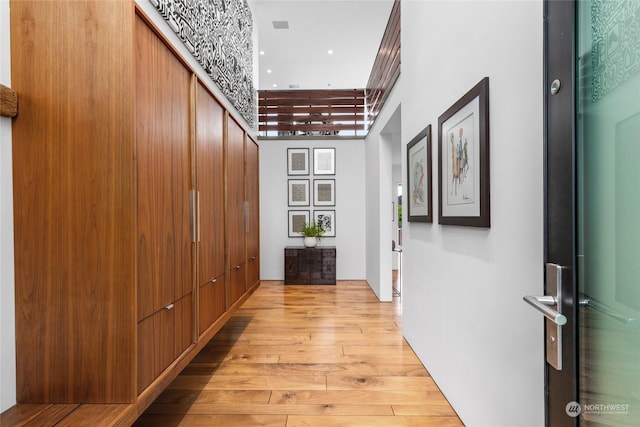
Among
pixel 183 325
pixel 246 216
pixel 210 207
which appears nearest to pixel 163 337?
pixel 183 325

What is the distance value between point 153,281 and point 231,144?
1598 mm

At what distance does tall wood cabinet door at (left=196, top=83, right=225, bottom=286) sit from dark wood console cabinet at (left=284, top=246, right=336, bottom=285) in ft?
9.86

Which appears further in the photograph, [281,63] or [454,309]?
[281,63]

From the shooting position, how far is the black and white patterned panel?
1740 millimetres

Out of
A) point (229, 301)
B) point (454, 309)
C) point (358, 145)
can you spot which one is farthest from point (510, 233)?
point (358, 145)

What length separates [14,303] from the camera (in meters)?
1.21

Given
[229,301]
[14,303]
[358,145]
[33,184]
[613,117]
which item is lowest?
[229,301]

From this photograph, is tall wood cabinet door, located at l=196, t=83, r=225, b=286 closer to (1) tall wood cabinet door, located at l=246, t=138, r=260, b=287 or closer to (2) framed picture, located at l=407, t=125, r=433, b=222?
(1) tall wood cabinet door, located at l=246, t=138, r=260, b=287

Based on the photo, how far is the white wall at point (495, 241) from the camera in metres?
1.14

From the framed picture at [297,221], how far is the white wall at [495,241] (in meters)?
3.63

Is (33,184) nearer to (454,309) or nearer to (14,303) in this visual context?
(14,303)

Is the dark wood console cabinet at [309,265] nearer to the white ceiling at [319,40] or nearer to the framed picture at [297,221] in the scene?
the framed picture at [297,221]

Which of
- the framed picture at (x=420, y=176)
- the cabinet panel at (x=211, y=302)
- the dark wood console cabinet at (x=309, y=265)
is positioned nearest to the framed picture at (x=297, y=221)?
the dark wood console cabinet at (x=309, y=265)

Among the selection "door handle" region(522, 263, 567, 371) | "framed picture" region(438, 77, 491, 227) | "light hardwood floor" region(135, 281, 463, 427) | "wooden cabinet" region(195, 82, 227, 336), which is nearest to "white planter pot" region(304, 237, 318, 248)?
"light hardwood floor" region(135, 281, 463, 427)
